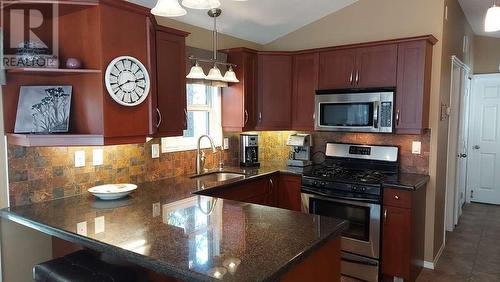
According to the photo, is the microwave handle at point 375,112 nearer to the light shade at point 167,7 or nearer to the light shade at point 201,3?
the light shade at point 201,3

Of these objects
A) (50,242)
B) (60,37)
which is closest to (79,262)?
(50,242)

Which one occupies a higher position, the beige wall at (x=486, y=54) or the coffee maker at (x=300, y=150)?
the beige wall at (x=486, y=54)

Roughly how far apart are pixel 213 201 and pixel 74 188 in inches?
39.5

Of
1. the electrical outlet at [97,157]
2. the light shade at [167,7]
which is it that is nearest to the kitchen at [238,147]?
the electrical outlet at [97,157]

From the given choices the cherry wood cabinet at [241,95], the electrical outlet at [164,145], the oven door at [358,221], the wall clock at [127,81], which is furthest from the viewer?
the cherry wood cabinet at [241,95]

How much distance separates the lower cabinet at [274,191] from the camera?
3191 mm

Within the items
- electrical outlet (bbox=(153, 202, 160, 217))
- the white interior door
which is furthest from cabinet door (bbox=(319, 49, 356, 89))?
the white interior door

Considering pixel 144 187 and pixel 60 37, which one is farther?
pixel 144 187

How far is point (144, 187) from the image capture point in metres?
2.72

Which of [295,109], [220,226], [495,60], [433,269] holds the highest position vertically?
[495,60]

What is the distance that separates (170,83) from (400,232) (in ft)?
7.44

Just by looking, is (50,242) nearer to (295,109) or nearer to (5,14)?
(5,14)

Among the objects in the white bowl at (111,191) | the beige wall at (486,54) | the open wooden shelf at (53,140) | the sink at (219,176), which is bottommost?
the sink at (219,176)

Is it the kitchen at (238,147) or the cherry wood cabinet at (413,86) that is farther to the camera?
the cherry wood cabinet at (413,86)
